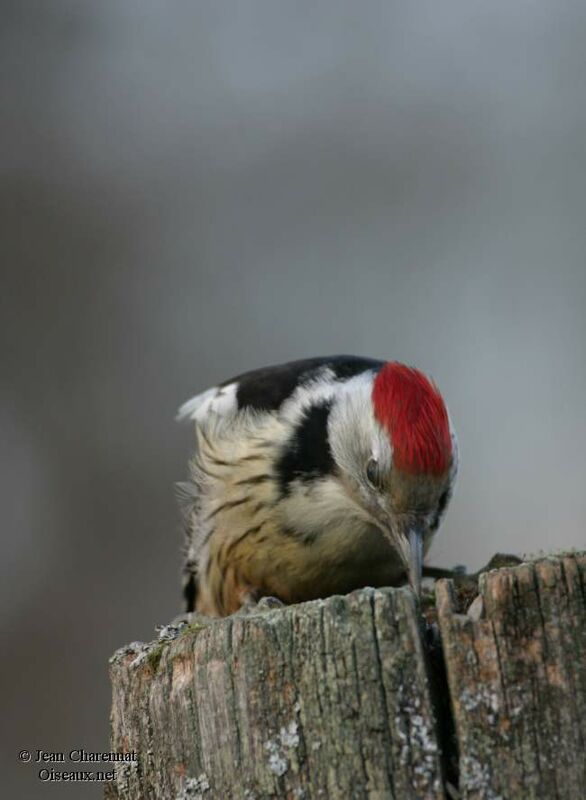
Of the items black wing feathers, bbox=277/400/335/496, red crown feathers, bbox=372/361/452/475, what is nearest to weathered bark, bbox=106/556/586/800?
red crown feathers, bbox=372/361/452/475

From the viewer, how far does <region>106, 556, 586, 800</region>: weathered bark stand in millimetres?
1977

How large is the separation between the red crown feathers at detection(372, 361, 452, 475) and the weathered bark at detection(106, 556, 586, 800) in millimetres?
1438

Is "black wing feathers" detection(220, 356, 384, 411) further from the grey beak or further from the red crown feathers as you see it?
the grey beak

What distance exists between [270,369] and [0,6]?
4905mm

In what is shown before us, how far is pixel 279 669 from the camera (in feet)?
6.95

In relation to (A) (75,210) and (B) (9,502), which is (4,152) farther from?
(B) (9,502)

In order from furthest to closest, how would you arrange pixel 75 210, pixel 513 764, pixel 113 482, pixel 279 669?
1. pixel 75 210
2. pixel 113 482
3. pixel 279 669
4. pixel 513 764

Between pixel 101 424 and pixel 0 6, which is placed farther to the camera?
pixel 0 6

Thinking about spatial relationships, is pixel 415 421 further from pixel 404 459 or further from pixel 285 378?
pixel 285 378

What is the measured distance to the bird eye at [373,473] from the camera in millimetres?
3639

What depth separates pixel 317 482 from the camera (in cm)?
393

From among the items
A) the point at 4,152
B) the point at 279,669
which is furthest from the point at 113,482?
the point at 279,669

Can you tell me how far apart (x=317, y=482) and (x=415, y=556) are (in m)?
0.54

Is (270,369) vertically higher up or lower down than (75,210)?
lower down
